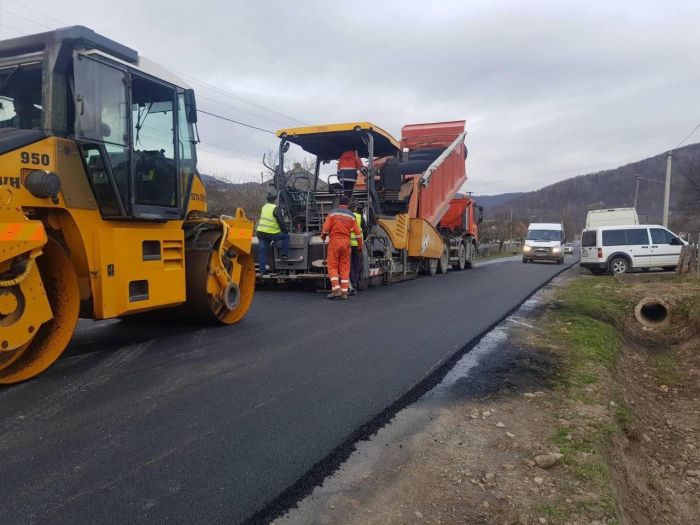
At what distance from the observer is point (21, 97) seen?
427 cm

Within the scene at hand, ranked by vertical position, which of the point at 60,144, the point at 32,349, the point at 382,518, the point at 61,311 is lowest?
the point at 382,518

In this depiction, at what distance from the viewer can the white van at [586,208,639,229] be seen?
20188 mm

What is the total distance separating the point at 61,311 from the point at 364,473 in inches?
109

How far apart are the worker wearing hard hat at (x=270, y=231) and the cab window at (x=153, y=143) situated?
385 cm

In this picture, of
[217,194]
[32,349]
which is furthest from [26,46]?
[217,194]

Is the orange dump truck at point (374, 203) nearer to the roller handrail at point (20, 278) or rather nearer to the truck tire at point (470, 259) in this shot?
the truck tire at point (470, 259)

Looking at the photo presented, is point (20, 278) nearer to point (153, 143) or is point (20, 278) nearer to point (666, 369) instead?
point (153, 143)

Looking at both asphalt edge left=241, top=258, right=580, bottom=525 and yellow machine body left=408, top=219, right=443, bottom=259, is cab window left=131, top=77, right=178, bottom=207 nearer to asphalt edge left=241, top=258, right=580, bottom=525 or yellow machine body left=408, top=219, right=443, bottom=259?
asphalt edge left=241, top=258, right=580, bottom=525

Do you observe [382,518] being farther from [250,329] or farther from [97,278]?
[250,329]

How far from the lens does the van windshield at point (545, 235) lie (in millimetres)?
22266

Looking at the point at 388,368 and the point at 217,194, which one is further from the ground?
the point at 217,194

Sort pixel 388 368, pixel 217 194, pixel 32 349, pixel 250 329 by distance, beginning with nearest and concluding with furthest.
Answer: pixel 32 349 < pixel 388 368 < pixel 250 329 < pixel 217 194

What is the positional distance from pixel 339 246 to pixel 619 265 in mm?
10933

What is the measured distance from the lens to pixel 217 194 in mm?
17281
